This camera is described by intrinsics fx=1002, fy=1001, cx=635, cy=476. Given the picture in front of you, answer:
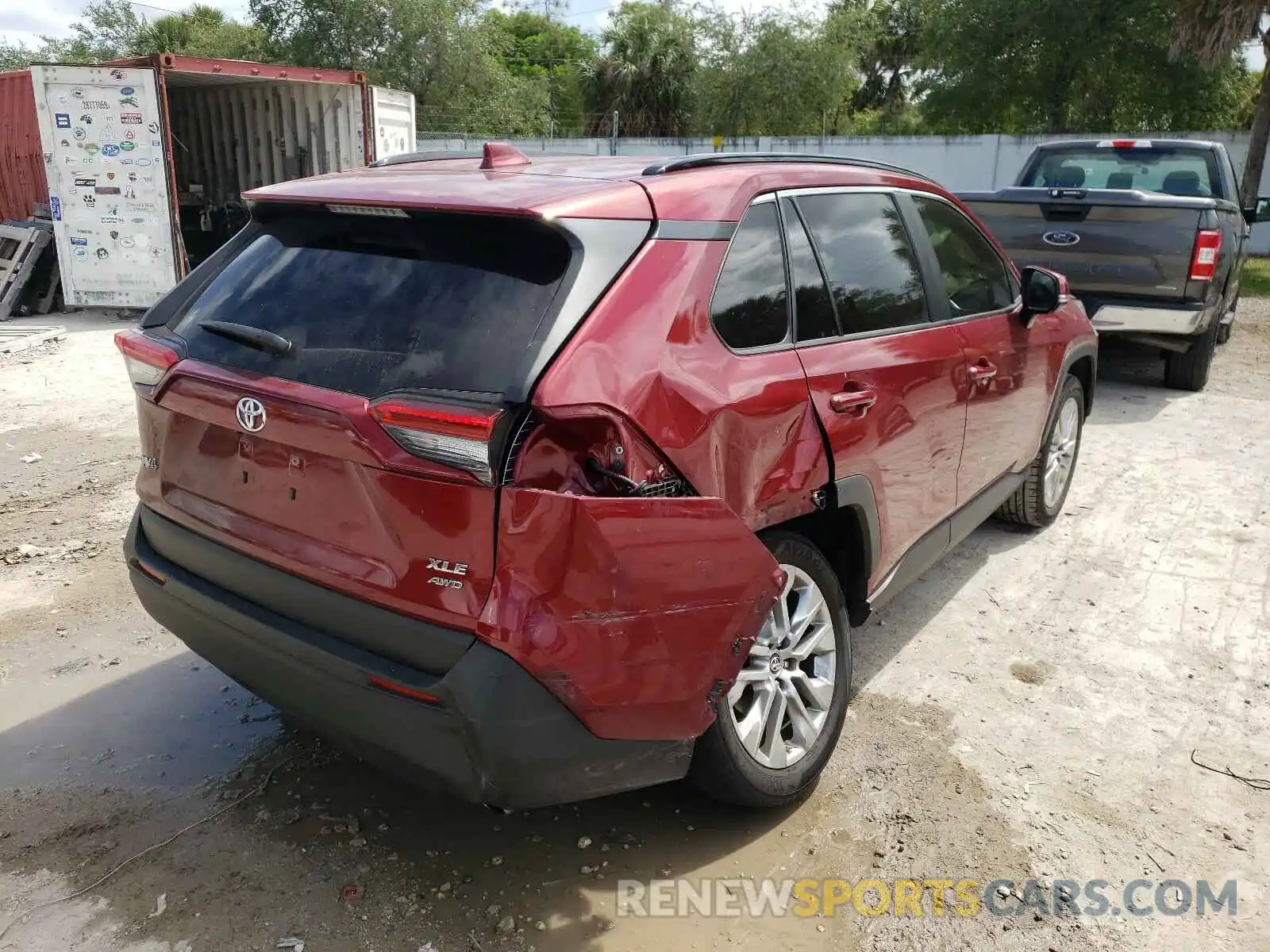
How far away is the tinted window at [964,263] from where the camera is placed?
3.84 meters

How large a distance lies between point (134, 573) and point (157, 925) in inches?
39.8

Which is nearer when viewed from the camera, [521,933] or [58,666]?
[521,933]

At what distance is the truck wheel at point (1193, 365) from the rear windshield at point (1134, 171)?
155 centimetres

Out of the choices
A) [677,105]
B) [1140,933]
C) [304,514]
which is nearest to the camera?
[304,514]

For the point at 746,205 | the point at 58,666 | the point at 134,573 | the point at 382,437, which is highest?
the point at 746,205

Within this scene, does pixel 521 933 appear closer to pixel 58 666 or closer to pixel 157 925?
pixel 157 925

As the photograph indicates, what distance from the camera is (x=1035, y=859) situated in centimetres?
286

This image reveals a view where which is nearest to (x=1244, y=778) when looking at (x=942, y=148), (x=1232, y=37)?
(x=1232, y=37)

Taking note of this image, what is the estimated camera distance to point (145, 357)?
2824mm

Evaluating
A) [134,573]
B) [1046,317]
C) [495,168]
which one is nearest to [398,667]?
[134,573]

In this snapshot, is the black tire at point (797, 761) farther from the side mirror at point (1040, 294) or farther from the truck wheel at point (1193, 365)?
the truck wheel at point (1193, 365)

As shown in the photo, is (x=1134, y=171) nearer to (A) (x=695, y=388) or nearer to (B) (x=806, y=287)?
(B) (x=806, y=287)

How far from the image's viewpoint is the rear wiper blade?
2.50m

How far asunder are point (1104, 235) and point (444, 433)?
22.3 feet
